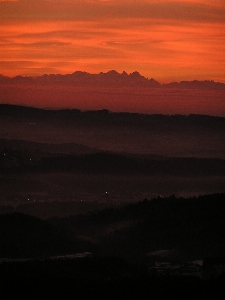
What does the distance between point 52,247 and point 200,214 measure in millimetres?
7945

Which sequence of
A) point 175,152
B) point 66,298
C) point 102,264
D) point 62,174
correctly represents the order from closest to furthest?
1. point 66,298
2. point 102,264
3. point 62,174
4. point 175,152

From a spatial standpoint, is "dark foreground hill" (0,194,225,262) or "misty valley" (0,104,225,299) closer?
"misty valley" (0,104,225,299)

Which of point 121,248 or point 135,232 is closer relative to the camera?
point 121,248

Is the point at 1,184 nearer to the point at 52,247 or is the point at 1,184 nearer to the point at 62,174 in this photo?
the point at 62,174

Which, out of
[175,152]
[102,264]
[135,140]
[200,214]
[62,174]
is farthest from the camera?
[135,140]

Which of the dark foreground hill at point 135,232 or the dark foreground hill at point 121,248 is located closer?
the dark foreground hill at point 121,248

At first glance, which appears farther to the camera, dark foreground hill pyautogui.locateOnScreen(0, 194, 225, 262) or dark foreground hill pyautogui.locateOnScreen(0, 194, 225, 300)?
dark foreground hill pyautogui.locateOnScreen(0, 194, 225, 262)

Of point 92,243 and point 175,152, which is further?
point 175,152

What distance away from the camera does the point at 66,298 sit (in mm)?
36125

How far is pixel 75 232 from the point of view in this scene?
56344mm

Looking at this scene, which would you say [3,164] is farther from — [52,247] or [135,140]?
[52,247]

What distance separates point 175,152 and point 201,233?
127898 millimetres

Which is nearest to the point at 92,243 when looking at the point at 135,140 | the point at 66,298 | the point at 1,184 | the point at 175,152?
the point at 66,298

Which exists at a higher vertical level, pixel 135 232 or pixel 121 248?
pixel 135 232
